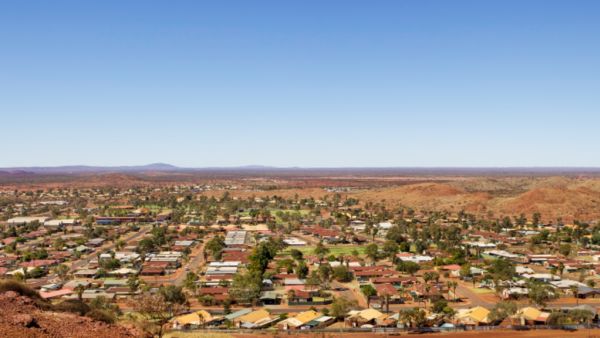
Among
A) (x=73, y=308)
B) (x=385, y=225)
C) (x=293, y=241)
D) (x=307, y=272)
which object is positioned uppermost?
(x=73, y=308)

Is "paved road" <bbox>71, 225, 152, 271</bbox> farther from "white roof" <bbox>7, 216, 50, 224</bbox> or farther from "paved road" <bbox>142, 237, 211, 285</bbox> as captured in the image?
"white roof" <bbox>7, 216, 50, 224</bbox>

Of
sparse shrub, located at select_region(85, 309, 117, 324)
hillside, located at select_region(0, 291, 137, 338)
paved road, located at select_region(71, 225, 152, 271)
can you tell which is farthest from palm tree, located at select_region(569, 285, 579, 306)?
paved road, located at select_region(71, 225, 152, 271)

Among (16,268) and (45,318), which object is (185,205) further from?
(45,318)

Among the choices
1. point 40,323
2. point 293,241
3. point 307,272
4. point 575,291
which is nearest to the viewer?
point 40,323

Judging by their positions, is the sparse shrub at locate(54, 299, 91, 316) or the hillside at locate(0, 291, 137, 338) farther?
the sparse shrub at locate(54, 299, 91, 316)

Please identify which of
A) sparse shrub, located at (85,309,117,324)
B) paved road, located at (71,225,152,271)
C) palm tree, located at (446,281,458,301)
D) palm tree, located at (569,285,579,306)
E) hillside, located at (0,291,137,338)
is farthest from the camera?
paved road, located at (71,225,152,271)

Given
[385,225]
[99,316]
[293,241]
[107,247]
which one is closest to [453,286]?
[293,241]

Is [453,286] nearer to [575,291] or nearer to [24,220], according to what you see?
[575,291]

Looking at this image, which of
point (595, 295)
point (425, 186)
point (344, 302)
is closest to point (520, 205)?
point (425, 186)
